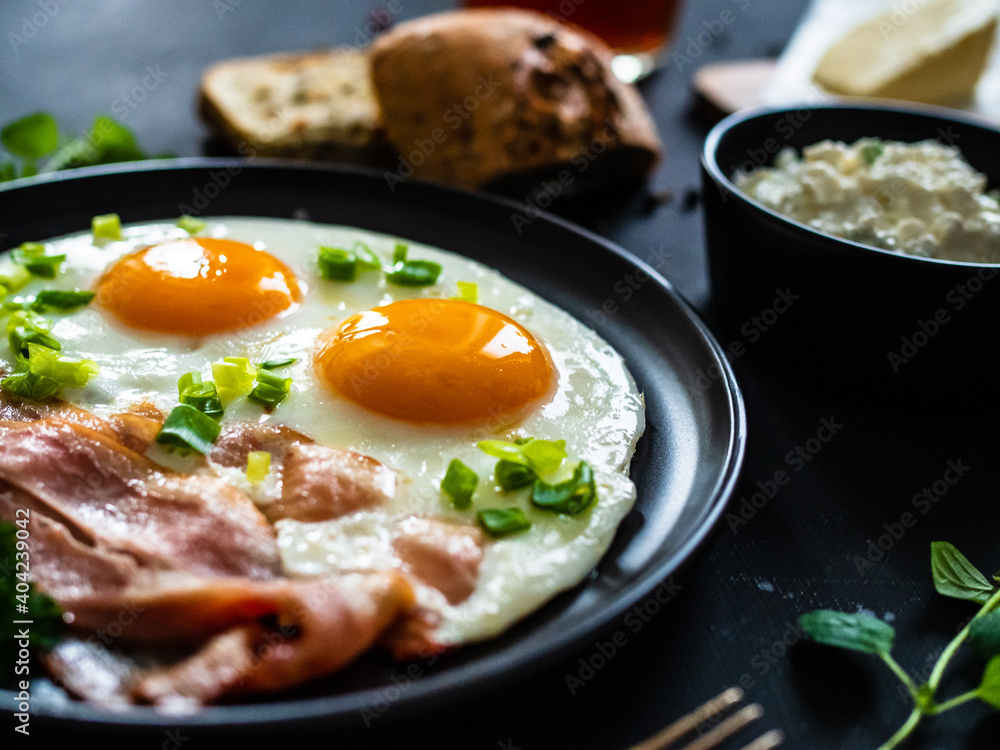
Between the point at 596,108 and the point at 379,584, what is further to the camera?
the point at 596,108

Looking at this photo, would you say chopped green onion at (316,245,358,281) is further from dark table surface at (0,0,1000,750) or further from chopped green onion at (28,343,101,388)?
dark table surface at (0,0,1000,750)

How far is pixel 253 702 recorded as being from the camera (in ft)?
5.70

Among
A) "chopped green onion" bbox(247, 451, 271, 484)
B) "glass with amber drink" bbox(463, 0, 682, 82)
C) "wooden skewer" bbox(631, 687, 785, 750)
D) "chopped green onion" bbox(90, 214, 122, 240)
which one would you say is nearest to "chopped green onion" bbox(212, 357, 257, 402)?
"chopped green onion" bbox(247, 451, 271, 484)

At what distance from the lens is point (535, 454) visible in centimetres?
228

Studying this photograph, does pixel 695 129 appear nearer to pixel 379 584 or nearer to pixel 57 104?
pixel 57 104

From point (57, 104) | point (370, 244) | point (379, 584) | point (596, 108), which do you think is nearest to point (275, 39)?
point (57, 104)

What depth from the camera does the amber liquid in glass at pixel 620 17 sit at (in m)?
5.23

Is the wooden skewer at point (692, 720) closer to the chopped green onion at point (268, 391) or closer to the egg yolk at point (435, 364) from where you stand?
the egg yolk at point (435, 364)

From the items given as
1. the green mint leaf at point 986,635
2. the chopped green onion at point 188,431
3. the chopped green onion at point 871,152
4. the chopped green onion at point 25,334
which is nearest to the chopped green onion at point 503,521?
the chopped green onion at point 188,431

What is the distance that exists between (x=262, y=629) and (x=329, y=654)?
0.17 meters

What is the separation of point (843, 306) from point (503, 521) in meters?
1.49

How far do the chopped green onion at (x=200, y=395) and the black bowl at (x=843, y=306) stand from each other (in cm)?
189

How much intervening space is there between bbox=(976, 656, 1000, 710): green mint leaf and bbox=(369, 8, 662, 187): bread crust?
2789mm

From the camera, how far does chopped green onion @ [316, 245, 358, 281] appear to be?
9.84 ft
